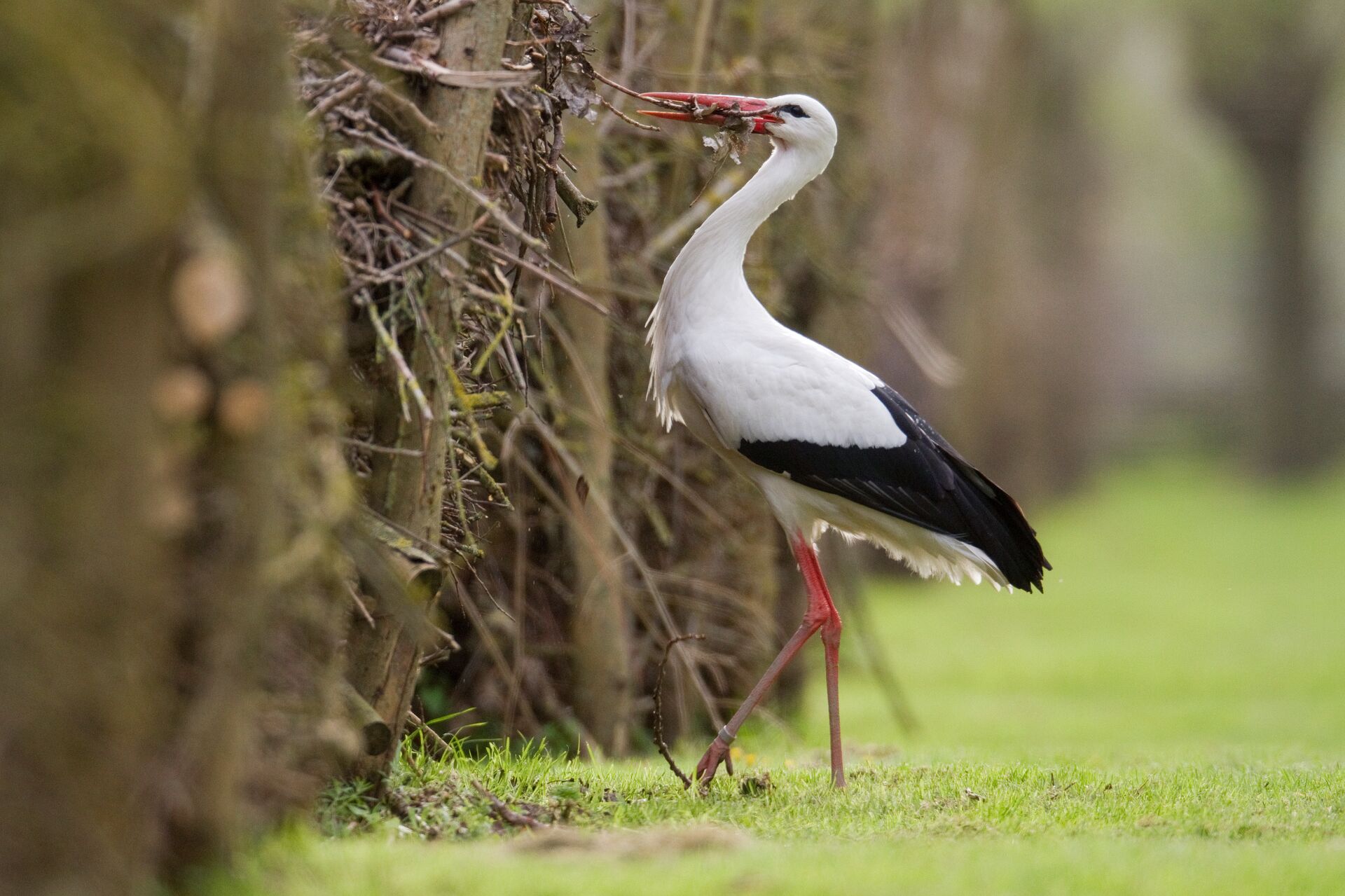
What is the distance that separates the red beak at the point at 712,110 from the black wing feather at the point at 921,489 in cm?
131

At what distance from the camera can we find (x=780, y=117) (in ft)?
21.4

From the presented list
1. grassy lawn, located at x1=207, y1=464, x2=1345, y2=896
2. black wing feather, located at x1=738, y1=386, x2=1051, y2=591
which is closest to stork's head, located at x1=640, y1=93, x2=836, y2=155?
black wing feather, located at x1=738, y1=386, x2=1051, y2=591

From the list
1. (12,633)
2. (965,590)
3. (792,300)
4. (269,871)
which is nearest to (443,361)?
(269,871)

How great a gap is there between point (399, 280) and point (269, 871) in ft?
6.93

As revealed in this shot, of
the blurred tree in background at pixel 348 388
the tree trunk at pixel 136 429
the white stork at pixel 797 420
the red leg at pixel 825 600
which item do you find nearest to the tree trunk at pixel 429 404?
the blurred tree in background at pixel 348 388

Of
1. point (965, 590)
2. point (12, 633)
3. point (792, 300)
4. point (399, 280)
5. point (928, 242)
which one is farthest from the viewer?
point (965, 590)

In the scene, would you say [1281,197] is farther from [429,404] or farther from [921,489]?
[429,404]

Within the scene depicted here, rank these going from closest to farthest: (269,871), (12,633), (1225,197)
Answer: (12,633) → (269,871) → (1225,197)

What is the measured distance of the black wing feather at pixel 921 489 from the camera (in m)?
6.14

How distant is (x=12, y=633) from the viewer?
9.59 feet

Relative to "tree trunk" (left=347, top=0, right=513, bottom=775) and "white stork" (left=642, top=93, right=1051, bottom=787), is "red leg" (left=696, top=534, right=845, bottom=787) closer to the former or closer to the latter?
"white stork" (left=642, top=93, right=1051, bottom=787)

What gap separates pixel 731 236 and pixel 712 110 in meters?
0.50

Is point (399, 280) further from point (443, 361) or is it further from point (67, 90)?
point (67, 90)

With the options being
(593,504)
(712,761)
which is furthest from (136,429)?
(593,504)
